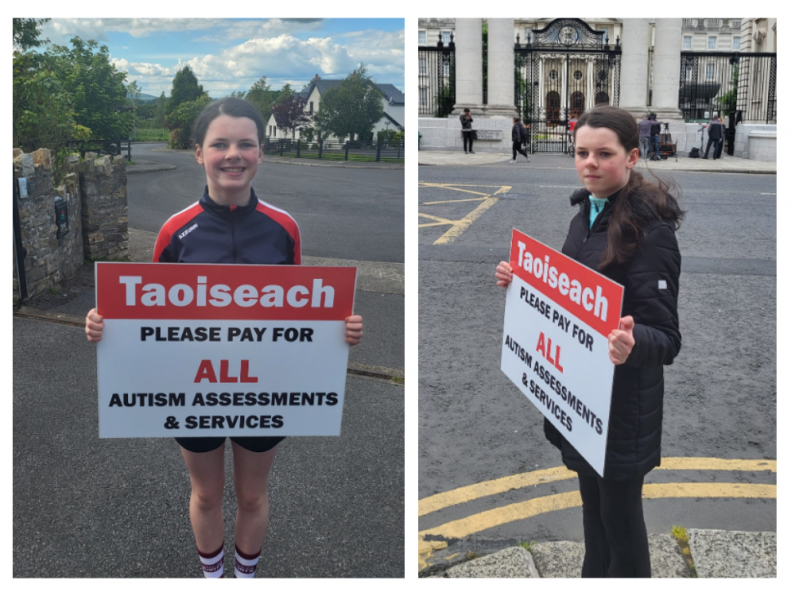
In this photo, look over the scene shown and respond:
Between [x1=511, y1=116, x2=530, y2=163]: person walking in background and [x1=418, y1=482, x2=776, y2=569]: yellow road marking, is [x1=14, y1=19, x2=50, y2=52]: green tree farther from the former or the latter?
[x1=511, y1=116, x2=530, y2=163]: person walking in background

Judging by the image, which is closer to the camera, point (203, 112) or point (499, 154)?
point (203, 112)

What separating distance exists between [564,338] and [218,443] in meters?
1.35

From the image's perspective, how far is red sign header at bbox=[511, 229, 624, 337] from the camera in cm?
222

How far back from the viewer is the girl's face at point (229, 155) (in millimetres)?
2525

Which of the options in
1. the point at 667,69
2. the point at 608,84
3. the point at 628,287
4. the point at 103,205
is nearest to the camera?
the point at 628,287

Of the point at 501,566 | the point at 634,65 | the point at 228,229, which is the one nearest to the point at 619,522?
the point at 501,566

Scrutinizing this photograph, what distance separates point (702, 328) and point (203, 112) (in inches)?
206

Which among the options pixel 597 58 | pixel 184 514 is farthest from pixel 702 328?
pixel 597 58

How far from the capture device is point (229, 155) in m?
2.53

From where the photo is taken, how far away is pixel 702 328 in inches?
255

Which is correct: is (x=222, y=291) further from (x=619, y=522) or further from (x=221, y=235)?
(x=619, y=522)

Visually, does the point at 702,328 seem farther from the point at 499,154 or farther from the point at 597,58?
the point at 597,58

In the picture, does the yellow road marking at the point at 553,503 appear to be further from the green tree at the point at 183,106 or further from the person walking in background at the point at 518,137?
the person walking in background at the point at 518,137

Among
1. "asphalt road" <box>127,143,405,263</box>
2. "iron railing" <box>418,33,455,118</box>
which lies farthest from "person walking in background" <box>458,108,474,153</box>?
"asphalt road" <box>127,143,405,263</box>
